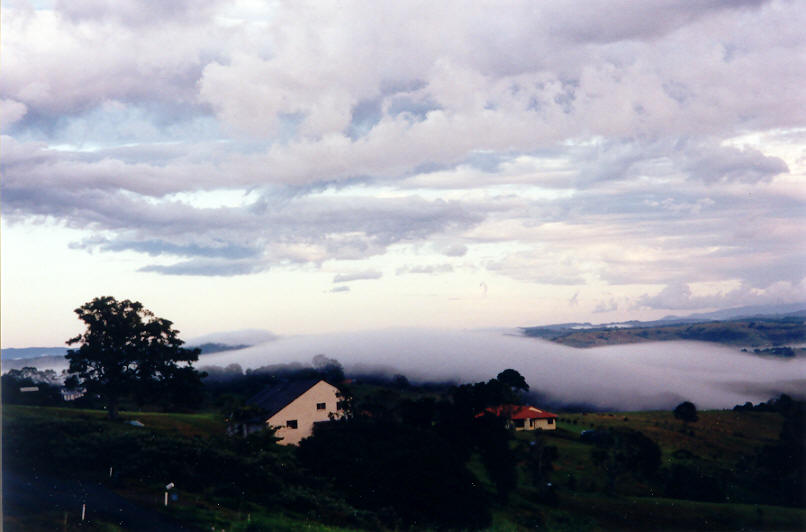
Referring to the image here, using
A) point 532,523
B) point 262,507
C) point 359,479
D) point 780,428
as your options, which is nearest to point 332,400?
point 359,479

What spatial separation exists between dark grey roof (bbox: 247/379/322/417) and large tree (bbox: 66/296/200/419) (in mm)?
5497

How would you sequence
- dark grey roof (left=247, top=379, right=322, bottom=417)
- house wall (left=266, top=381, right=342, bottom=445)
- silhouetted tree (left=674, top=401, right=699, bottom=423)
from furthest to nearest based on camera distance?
silhouetted tree (left=674, top=401, right=699, bottom=423)
dark grey roof (left=247, top=379, right=322, bottom=417)
house wall (left=266, top=381, right=342, bottom=445)

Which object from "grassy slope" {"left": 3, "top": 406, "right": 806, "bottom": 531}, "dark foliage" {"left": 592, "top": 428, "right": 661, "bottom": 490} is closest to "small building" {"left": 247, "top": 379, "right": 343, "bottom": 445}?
"grassy slope" {"left": 3, "top": 406, "right": 806, "bottom": 531}

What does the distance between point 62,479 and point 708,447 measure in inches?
1309

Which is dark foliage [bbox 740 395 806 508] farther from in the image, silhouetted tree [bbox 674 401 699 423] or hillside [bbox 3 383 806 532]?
silhouetted tree [bbox 674 401 699 423]

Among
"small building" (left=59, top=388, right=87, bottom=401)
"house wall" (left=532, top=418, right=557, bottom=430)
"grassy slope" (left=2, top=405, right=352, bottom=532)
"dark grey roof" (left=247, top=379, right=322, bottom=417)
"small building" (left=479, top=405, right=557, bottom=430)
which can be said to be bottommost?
"house wall" (left=532, top=418, right=557, bottom=430)

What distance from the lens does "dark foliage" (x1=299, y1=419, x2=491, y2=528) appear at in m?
22.4

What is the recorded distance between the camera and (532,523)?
26.4 m

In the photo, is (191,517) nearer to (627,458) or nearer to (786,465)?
(627,458)

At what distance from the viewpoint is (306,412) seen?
3334 cm

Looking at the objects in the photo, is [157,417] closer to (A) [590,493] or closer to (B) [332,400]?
(B) [332,400]

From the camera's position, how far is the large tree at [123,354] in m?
29.2

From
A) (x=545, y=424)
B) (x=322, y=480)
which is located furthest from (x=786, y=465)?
(x=322, y=480)

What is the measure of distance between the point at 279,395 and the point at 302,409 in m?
3.38
